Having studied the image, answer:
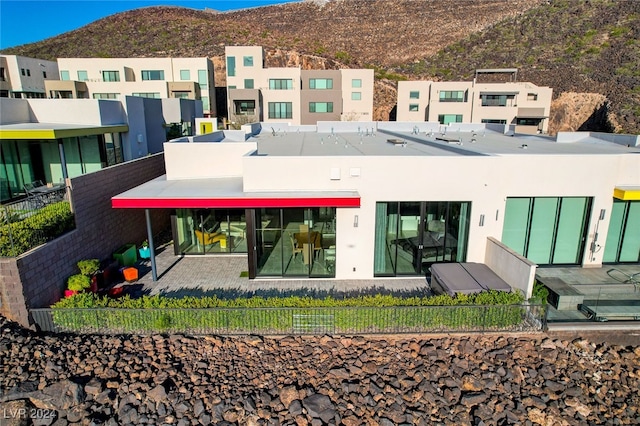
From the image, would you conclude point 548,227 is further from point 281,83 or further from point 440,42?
point 440,42

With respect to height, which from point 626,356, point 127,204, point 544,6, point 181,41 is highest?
point 544,6

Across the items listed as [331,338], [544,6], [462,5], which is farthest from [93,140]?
[462,5]

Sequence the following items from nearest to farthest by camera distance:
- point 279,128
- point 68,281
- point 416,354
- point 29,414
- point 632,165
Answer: point 29,414, point 416,354, point 68,281, point 632,165, point 279,128

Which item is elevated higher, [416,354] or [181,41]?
[181,41]

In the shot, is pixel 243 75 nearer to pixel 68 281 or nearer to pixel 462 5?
pixel 68 281

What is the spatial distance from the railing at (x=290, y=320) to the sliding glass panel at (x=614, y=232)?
586 cm

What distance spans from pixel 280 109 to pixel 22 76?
1155 inches

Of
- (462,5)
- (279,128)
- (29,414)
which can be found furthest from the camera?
(462,5)

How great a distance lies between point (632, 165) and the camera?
13.1 meters

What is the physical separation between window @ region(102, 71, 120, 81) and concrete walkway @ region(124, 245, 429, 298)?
4041cm

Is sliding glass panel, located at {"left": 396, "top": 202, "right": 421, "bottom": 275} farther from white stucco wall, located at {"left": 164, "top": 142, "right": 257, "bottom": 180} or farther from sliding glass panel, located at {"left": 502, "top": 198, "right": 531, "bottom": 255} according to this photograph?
white stucco wall, located at {"left": 164, "top": 142, "right": 257, "bottom": 180}

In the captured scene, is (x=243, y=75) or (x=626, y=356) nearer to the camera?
(x=626, y=356)

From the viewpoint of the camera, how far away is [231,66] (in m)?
48.2

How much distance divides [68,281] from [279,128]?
19.9 m
